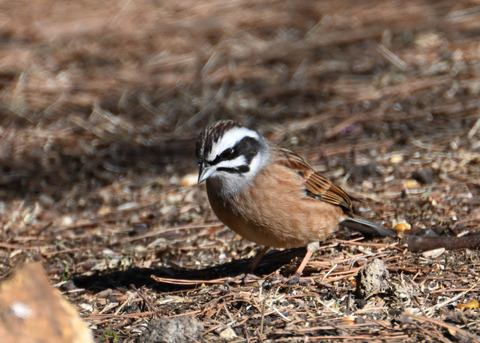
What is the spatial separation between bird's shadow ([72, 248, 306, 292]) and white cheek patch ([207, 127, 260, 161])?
1.22 metres

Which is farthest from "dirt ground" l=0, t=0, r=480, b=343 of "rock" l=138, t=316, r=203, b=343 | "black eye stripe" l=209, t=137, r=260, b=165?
"black eye stripe" l=209, t=137, r=260, b=165

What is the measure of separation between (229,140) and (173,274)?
4.89 ft

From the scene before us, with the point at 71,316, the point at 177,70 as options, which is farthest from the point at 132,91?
the point at 71,316

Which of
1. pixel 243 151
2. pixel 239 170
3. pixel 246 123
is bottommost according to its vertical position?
pixel 246 123

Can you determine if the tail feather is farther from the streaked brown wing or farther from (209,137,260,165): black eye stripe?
(209,137,260,165): black eye stripe

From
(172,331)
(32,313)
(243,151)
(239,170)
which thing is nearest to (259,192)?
(239,170)

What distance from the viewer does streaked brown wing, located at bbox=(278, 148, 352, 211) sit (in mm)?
5750

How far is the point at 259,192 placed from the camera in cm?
532

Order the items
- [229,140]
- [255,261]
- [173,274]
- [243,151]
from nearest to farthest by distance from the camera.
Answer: [229,140] < [243,151] < [255,261] < [173,274]

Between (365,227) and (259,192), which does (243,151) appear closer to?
(259,192)

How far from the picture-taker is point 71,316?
11.9 ft

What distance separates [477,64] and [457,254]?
4637 mm

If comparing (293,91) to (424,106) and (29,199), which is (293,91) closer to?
(424,106)

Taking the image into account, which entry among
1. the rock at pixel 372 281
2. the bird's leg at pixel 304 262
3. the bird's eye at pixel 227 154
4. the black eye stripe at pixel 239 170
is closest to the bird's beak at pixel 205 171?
the bird's eye at pixel 227 154
